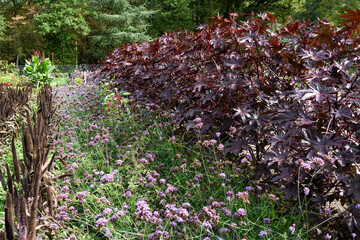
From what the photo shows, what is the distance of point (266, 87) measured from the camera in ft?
7.69

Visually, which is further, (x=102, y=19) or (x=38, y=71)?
(x=102, y=19)

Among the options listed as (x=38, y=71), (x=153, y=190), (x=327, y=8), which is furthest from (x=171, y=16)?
(x=153, y=190)

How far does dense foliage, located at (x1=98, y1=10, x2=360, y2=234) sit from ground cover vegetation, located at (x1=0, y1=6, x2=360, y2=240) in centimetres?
1

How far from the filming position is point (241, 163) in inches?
105

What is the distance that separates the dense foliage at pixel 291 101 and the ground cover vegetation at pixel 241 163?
1cm

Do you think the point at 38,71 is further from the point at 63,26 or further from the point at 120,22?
the point at 63,26

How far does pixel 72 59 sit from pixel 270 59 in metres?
28.5

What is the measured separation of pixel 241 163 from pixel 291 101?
29.3 inches

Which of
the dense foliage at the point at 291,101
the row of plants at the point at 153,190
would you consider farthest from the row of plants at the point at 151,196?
the dense foliage at the point at 291,101

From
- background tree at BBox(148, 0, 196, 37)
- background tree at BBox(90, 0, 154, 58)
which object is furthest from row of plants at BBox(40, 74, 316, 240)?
background tree at BBox(148, 0, 196, 37)

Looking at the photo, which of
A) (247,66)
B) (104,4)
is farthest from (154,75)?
(104,4)

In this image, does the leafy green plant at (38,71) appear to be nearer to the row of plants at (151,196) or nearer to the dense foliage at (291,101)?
the row of plants at (151,196)

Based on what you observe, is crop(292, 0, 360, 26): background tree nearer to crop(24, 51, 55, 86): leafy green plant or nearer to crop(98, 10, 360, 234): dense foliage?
crop(24, 51, 55, 86): leafy green plant

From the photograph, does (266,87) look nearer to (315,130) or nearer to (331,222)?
(315,130)
